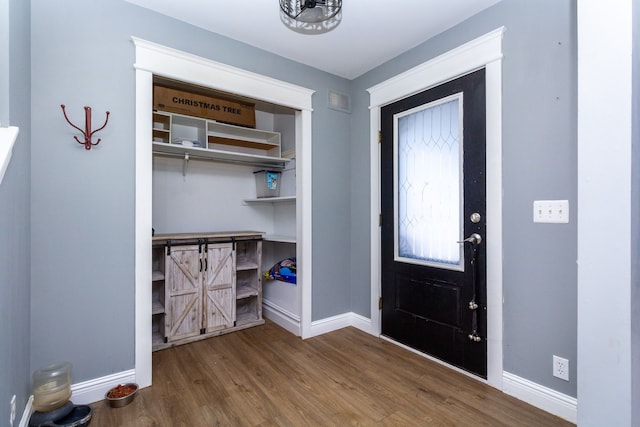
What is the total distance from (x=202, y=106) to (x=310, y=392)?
2525mm

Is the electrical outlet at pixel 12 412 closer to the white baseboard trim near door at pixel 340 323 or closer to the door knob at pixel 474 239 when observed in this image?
the white baseboard trim near door at pixel 340 323

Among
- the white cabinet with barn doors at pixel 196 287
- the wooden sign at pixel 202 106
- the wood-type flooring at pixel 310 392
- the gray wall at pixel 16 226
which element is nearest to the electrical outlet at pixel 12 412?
the gray wall at pixel 16 226

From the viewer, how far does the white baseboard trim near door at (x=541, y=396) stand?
167 centimetres

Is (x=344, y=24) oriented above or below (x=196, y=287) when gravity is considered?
above

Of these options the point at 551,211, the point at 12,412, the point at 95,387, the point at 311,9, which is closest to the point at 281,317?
the point at 95,387

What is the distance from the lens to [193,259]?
2.75 metres

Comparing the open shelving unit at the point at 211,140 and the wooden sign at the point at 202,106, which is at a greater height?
the wooden sign at the point at 202,106

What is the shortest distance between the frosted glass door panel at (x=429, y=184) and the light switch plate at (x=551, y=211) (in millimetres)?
463

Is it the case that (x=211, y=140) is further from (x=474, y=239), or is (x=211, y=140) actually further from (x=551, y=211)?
(x=551, y=211)

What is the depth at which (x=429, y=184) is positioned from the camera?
2383 mm

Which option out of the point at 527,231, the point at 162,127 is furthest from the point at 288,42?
the point at 527,231

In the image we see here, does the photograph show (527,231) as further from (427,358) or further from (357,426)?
(357,426)

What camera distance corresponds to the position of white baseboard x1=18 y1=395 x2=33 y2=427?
4.90 ft

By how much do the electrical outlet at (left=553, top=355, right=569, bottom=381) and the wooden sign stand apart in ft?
9.85
